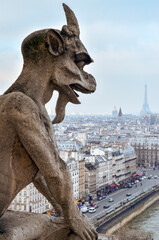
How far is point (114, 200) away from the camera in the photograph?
21.0 metres

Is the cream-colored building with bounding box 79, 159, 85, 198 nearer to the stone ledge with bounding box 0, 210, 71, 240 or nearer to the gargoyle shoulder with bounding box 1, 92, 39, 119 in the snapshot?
the stone ledge with bounding box 0, 210, 71, 240

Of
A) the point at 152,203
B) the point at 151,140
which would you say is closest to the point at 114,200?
the point at 152,203

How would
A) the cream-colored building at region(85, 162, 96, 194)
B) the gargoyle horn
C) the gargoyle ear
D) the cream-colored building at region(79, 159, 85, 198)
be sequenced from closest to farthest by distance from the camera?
the gargoyle ear → the gargoyle horn → the cream-colored building at region(79, 159, 85, 198) → the cream-colored building at region(85, 162, 96, 194)

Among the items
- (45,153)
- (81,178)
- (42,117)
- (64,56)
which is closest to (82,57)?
(64,56)

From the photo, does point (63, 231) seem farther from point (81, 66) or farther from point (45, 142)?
point (81, 66)

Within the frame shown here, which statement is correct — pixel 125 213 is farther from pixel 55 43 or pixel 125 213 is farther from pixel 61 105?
pixel 55 43

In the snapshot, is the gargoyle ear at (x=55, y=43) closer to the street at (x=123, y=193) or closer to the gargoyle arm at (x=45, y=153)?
the gargoyle arm at (x=45, y=153)

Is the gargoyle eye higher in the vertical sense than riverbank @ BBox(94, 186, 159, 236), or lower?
higher

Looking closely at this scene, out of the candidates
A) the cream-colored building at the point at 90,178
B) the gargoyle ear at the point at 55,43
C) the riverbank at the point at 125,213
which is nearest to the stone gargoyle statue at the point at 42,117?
the gargoyle ear at the point at 55,43

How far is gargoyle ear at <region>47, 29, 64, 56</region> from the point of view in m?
1.70

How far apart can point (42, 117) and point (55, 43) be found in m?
0.32

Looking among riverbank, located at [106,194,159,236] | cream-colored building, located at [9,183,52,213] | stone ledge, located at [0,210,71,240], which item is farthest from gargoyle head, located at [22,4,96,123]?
cream-colored building, located at [9,183,52,213]

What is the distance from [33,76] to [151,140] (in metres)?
37.9

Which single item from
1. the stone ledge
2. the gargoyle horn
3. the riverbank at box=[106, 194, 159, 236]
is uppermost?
the gargoyle horn
